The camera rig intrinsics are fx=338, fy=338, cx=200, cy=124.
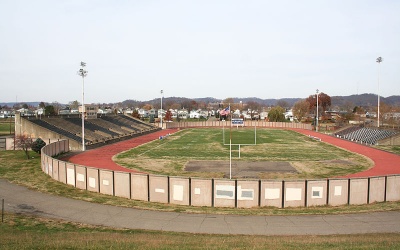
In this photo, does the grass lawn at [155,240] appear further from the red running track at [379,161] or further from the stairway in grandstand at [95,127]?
the stairway in grandstand at [95,127]

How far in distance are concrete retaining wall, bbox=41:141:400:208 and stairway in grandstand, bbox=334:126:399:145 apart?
140ft

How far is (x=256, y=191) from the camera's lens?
21750 mm

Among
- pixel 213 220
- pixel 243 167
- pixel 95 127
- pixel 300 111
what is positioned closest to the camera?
pixel 213 220

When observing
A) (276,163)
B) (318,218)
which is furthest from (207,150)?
(318,218)

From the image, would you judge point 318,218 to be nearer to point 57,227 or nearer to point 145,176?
point 145,176

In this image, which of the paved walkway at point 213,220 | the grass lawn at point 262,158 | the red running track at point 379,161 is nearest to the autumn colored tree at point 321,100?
the red running track at point 379,161

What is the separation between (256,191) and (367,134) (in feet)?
185

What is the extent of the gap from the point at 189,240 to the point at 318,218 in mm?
8611

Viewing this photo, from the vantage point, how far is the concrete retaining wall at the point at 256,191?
857 inches

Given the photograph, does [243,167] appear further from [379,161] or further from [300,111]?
[300,111]

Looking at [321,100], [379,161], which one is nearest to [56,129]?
[379,161]

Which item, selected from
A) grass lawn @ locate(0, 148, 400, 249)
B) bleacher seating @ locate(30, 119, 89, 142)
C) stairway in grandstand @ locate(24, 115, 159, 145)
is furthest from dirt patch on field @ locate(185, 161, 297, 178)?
bleacher seating @ locate(30, 119, 89, 142)

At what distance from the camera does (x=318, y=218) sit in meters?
19.5

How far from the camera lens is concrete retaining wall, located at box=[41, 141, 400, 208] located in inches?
857
